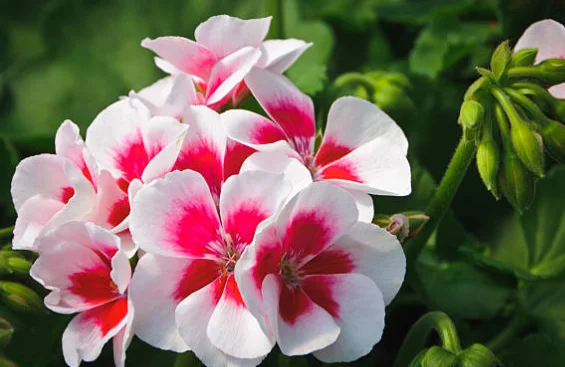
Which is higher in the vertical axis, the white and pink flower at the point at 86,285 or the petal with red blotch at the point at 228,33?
the petal with red blotch at the point at 228,33

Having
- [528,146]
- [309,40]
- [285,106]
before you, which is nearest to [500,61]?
[528,146]

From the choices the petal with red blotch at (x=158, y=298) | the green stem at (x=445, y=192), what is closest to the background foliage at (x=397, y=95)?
the green stem at (x=445, y=192)

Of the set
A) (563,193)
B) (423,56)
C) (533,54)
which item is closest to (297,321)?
(533,54)

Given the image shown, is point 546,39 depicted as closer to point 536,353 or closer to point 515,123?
point 515,123

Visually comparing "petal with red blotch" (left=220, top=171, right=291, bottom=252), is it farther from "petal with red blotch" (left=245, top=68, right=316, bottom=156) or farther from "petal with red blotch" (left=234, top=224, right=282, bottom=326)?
"petal with red blotch" (left=245, top=68, right=316, bottom=156)

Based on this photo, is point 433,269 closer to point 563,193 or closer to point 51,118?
point 563,193

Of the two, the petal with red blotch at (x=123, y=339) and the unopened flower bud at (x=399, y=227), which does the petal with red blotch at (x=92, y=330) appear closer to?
the petal with red blotch at (x=123, y=339)
